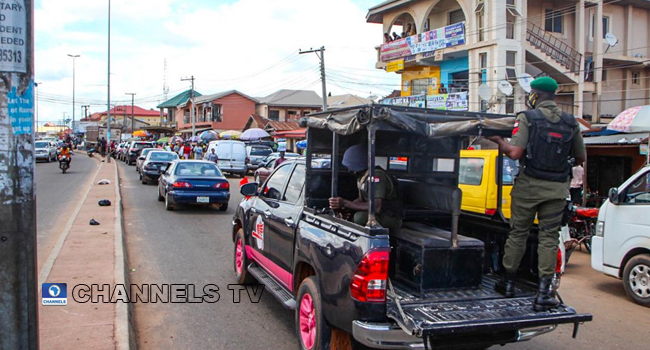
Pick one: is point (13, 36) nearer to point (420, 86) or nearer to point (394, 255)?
point (394, 255)

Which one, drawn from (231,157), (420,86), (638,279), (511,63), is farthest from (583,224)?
(231,157)

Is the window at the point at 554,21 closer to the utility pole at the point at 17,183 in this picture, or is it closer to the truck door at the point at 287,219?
the truck door at the point at 287,219

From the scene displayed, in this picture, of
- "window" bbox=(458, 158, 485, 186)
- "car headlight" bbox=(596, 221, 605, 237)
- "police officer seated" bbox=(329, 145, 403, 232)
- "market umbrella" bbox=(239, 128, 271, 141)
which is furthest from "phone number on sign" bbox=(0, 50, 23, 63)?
"market umbrella" bbox=(239, 128, 271, 141)

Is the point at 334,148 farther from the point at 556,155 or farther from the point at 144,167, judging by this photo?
the point at 144,167

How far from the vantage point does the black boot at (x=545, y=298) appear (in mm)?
4262

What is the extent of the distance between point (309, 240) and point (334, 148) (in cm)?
93

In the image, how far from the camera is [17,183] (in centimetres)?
327

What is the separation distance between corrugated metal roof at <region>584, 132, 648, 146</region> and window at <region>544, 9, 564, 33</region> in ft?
41.6

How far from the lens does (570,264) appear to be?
9.70 m

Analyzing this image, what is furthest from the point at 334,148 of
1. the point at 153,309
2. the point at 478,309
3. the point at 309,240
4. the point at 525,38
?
the point at 525,38

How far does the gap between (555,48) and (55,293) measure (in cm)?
2462

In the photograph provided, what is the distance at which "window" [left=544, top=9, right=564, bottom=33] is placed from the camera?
2628 centimetres

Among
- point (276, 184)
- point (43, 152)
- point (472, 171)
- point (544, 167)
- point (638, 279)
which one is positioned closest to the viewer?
point (544, 167)

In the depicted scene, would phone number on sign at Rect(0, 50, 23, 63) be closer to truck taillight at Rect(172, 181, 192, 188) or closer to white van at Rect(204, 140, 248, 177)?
truck taillight at Rect(172, 181, 192, 188)
